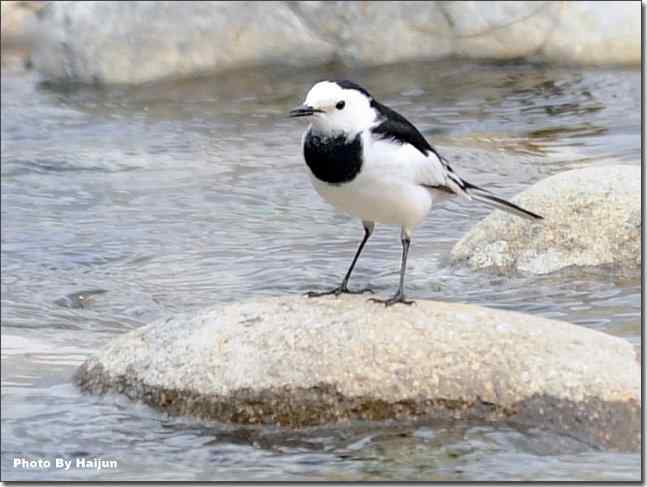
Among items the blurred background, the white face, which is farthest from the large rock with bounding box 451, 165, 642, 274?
the white face

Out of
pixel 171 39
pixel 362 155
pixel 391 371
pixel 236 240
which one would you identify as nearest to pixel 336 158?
pixel 362 155

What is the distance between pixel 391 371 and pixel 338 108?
1080mm

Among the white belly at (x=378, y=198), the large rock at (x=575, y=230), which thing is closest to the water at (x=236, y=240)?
the large rock at (x=575, y=230)

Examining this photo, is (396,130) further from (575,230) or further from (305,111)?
(575,230)

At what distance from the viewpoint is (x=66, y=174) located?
11.2 m

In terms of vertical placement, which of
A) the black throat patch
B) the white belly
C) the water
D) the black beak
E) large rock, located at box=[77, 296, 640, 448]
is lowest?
the water

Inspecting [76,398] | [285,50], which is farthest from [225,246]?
[285,50]

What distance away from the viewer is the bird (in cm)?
641

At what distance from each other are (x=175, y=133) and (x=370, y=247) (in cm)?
347

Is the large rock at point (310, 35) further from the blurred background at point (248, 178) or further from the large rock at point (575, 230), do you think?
the large rock at point (575, 230)

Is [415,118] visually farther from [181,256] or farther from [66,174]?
[181,256]

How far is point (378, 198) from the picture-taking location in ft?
21.4

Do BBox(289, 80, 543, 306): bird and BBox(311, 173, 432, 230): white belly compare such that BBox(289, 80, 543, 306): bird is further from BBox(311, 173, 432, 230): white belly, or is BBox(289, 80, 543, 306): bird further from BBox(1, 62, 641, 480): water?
BBox(1, 62, 641, 480): water

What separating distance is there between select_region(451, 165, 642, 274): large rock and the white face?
2299 mm
